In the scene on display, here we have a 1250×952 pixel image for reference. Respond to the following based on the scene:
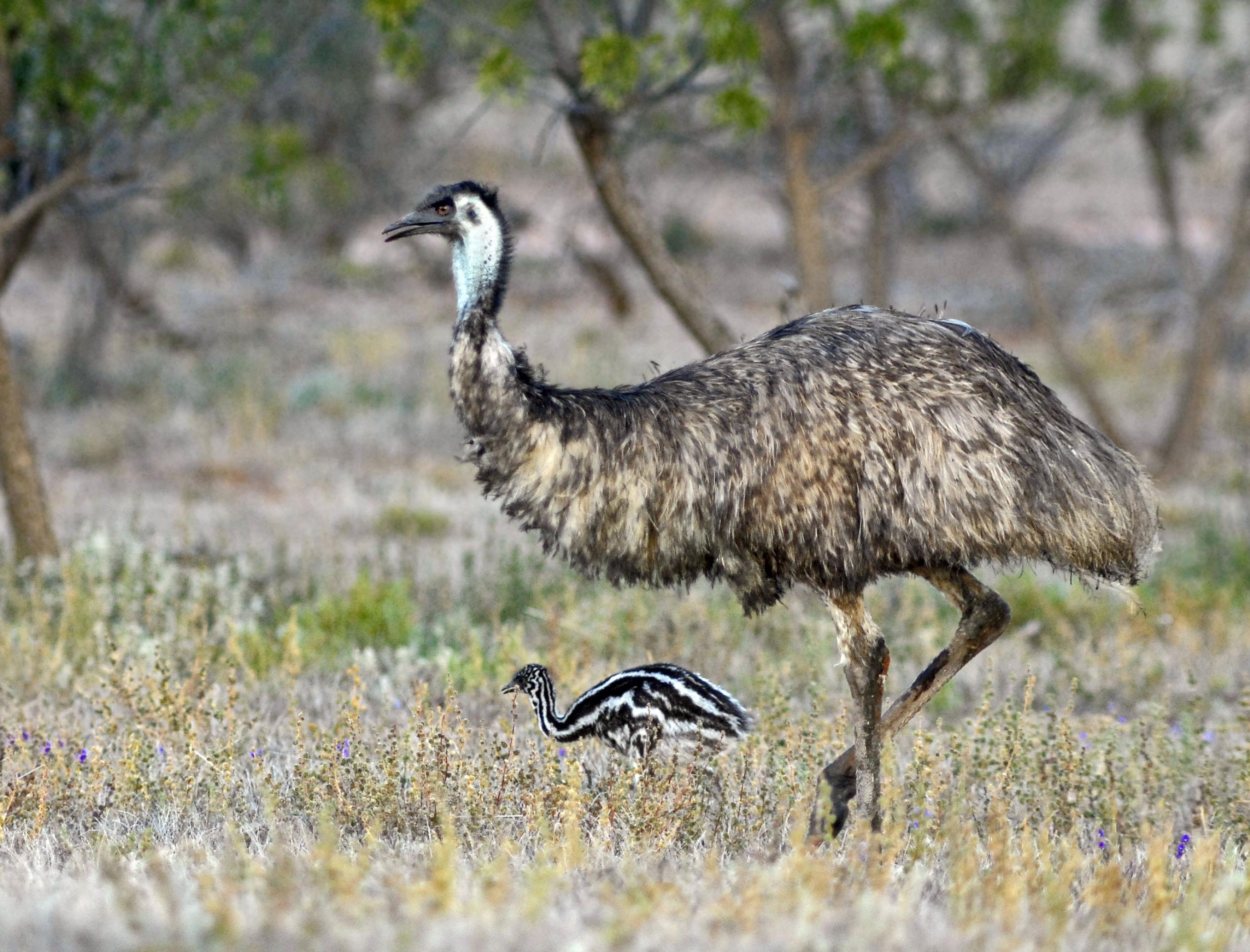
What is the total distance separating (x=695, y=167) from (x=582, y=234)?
2.55 m

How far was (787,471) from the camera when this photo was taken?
4609mm

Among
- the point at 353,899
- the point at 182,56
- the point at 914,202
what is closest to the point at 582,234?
the point at 914,202

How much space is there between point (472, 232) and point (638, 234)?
10.6 ft

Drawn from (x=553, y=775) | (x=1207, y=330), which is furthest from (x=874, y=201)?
(x=553, y=775)

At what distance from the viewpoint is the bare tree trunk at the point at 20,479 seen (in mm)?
7562

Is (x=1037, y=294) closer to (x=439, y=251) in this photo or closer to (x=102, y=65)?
(x=102, y=65)

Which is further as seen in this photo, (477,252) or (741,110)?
(741,110)

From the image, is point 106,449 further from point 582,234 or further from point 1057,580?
point 582,234

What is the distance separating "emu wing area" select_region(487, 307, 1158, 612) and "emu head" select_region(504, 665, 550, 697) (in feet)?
2.25

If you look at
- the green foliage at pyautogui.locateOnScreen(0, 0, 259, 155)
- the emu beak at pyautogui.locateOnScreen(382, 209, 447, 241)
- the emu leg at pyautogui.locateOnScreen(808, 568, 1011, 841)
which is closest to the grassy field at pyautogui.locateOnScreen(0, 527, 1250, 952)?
the emu leg at pyautogui.locateOnScreen(808, 568, 1011, 841)

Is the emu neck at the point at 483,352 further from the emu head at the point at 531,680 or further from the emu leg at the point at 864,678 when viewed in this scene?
the emu leg at the point at 864,678

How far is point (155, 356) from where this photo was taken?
1739 cm

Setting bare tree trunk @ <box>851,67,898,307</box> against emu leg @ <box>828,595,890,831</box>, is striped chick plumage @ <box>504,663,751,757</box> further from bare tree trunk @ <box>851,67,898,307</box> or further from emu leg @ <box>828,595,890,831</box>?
bare tree trunk @ <box>851,67,898,307</box>

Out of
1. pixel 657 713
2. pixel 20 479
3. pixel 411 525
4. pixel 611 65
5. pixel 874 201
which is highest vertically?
pixel 874 201
